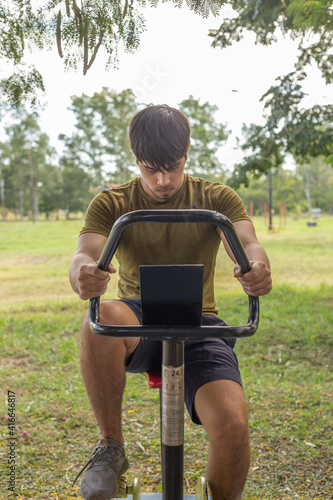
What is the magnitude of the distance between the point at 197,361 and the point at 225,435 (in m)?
0.22

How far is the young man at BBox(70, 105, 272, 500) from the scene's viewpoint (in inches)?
51.7

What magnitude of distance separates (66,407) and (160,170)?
200cm

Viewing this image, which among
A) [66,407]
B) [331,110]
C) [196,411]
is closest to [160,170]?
[196,411]

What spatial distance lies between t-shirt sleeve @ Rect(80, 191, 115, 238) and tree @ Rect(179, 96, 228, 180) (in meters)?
0.34

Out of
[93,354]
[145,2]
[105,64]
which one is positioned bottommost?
[93,354]

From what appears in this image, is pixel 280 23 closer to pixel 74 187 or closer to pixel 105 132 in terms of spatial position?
pixel 105 132

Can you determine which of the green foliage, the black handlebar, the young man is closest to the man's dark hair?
the young man

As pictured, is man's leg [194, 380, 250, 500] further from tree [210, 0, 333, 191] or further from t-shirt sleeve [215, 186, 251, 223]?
tree [210, 0, 333, 191]

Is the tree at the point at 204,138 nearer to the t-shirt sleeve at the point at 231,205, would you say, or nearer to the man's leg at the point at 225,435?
the t-shirt sleeve at the point at 231,205

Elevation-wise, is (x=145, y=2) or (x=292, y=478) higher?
(x=145, y=2)

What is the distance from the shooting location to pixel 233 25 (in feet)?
6.52

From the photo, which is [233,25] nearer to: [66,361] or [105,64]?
[105,64]

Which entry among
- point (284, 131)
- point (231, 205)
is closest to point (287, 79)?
point (284, 131)

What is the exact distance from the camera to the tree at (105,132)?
1763mm
